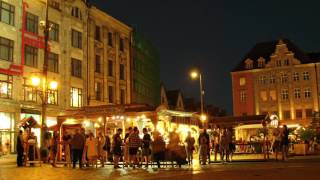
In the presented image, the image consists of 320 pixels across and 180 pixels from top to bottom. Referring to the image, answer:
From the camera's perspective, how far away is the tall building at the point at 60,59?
38.1 metres

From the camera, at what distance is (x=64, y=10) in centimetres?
4547

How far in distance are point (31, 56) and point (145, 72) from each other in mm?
23870

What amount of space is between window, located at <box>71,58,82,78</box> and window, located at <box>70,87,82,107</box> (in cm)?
152

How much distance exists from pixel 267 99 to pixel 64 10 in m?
40.6

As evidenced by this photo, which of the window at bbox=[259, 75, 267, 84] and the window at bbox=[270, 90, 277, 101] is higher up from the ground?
the window at bbox=[259, 75, 267, 84]

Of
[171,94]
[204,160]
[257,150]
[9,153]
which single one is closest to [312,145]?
[257,150]

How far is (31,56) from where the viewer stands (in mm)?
Result: 41094

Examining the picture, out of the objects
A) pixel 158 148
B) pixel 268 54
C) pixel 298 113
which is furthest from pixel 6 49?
pixel 268 54

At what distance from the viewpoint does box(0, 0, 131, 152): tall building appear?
38.1 meters

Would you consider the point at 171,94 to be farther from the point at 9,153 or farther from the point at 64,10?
the point at 9,153

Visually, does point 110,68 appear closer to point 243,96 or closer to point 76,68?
point 76,68

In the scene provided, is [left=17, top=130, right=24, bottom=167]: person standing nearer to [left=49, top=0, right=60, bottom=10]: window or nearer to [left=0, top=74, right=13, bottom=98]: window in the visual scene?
[left=0, top=74, right=13, bottom=98]: window

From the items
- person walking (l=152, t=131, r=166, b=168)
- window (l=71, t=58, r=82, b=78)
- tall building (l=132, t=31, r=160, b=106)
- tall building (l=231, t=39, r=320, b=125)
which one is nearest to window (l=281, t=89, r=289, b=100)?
tall building (l=231, t=39, r=320, b=125)

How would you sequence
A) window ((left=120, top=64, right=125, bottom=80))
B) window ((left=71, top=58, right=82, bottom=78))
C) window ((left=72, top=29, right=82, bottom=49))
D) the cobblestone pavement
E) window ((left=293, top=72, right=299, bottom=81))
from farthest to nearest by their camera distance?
window ((left=293, top=72, right=299, bottom=81))
window ((left=120, top=64, right=125, bottom=80))
window ((left=72, top=29, right=82, bottom=49))
window ((left=71, top=58, right=82, bottom=78))
the cobblestone pavement
